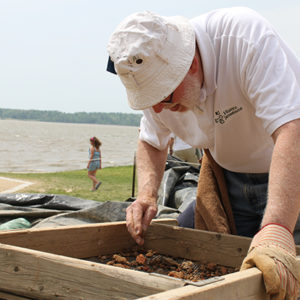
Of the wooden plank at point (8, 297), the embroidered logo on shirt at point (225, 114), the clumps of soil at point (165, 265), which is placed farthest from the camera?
the clumps of soil at point (165, 265)

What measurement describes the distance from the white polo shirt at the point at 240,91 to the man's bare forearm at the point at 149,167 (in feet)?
0.83

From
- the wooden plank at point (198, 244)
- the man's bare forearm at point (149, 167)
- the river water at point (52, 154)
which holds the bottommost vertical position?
the river water at point (52, 154)

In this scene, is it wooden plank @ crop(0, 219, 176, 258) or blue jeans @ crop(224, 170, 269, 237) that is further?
blue jeans @ crop(224, 170, 269, 237)

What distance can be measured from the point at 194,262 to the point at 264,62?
114cm

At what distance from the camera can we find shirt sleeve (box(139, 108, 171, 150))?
2699mm

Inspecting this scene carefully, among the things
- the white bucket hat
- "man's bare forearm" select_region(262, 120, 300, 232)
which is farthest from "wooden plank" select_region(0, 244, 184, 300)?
the white bucket hat

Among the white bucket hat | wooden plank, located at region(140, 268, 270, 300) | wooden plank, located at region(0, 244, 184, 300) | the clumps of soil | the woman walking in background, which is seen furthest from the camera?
the woman walking in background

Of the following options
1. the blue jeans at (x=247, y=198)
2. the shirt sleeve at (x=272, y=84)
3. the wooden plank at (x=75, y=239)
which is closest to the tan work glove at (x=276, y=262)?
the shirt sleeve at (x=272, y=84)

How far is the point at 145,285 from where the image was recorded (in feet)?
4.84

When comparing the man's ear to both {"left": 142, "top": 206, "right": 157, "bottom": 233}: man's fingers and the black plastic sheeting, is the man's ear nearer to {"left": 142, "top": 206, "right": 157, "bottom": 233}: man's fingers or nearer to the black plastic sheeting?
{"left": 142, "top": 206, "right": 157, "bottom": 233}: man's fingers

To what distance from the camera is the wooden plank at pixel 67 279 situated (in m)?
1.49

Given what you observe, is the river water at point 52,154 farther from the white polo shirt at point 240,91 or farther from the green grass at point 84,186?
the white polo shirt at point 240,91

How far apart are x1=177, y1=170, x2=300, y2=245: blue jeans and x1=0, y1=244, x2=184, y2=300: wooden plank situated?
47.9 inches

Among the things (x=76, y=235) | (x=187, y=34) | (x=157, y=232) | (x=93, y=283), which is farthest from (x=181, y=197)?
(x=93, y=283)
